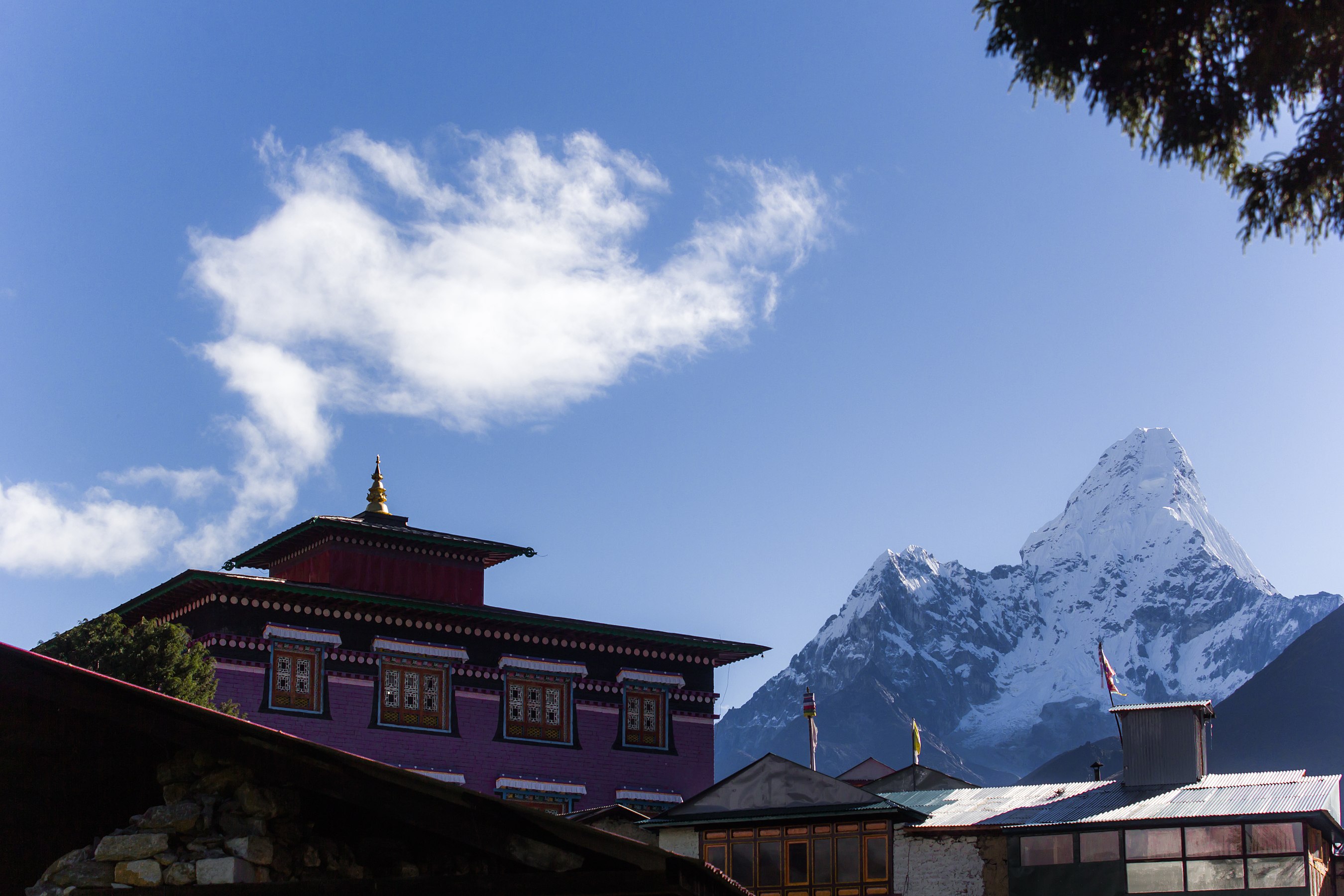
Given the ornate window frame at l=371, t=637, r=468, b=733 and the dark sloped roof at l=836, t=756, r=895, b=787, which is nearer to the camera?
the ornate window frame at l=371, t=637, r=468, b=733

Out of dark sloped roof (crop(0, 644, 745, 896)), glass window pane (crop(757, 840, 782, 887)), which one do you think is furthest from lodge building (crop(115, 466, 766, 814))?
dark sloped roof (crop(0, 644, 745, 896))

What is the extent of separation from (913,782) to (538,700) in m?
12.2

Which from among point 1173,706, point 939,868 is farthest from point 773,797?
point 1173,706

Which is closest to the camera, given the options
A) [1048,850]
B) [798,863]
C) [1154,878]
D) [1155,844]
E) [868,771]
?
[1154,878]

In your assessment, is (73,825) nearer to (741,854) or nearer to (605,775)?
(741,854)

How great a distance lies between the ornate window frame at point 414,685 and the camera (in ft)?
150

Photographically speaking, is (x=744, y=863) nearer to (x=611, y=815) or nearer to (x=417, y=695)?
(x=611, y=815)

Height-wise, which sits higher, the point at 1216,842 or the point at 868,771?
the point at 868,771

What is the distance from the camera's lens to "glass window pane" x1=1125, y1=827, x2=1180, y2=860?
3541 cm

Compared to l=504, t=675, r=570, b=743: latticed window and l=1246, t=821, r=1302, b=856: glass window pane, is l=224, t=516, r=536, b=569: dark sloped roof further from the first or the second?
l=1246, t=821, r=1302, b=856: glass window pane

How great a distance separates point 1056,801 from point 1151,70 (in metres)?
29.9

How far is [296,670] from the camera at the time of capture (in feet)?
146

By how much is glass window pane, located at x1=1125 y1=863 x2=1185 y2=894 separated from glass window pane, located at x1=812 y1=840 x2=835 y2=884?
22.9ft

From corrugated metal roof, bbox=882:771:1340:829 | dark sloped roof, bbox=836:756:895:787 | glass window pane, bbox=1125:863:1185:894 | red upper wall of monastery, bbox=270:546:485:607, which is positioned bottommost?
glass window pane, bbox=1125:863:1185:894
